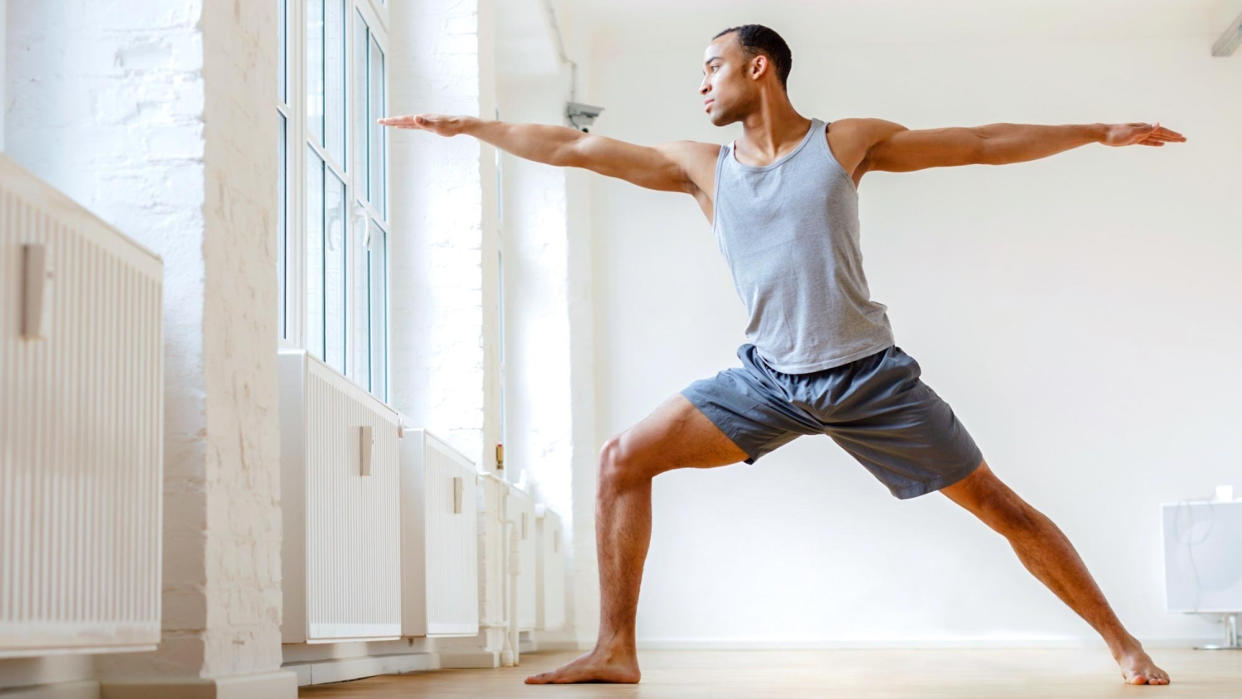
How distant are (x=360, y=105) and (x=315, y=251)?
34.1 inches

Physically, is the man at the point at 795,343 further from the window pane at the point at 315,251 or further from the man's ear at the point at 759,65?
the window pane at the point at 315,251

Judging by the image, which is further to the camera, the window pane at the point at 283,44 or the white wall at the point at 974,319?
the white wall at the point at 974,319

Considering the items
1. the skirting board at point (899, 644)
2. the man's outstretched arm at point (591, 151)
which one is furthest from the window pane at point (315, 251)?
the skirting board at point (899, 644)

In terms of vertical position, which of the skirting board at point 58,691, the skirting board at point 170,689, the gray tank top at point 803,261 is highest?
the gray tank top at point 803,261

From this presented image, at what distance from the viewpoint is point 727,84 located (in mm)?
3098

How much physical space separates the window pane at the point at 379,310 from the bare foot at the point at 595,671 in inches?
75.2

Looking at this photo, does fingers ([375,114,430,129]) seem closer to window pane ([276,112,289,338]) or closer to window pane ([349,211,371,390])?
Answer: window pane ([276,112,289,338])

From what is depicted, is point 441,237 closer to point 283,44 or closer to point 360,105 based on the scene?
point 360,105

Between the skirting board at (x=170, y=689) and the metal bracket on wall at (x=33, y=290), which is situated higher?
the metal bracket on wall at (x=33, y=290)

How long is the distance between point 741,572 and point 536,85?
2.74m

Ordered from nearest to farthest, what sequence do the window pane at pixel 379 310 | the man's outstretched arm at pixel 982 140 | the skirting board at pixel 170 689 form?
the skirting board at pixel 170 689 → the man's outstretched arm at pixel 982 140 → the window pane at pixel 379 310

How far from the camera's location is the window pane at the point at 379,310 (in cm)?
461

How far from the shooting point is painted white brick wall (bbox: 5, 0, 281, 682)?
205 centimetres

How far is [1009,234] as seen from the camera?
7.77 m
